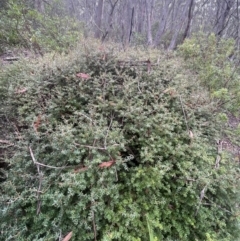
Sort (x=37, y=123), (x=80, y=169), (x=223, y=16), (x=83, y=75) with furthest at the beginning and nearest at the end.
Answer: (x=223, y=16) → (x=83, y=75) → (x=37, y=123) → (x=80, y=169)

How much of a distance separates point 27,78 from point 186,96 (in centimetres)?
189

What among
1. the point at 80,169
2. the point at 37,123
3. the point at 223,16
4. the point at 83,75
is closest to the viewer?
the point at 80,169

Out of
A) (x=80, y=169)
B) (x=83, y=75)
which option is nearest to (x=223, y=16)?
(x=83, y=75)

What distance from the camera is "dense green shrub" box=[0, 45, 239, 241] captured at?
4.39 feet

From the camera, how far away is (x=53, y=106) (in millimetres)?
1854

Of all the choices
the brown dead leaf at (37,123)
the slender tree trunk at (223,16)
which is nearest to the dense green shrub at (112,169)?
the brown dead leaf at (37,123)

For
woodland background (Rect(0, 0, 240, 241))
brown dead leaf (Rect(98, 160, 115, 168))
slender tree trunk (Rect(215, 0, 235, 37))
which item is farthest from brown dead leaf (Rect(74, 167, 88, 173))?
slender tree trunk (Rect(215, 0, 235, 37))

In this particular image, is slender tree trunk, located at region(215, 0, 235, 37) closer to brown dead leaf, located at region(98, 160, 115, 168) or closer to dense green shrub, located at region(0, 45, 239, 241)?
dense green shrub, located at region(0, 45, 239, 241)

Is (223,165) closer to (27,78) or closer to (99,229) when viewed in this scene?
(99,229)

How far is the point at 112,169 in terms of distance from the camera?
1438 millimetres

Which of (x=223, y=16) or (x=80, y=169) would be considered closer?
(x=80, y=169)

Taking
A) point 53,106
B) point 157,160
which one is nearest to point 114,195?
point 157,160

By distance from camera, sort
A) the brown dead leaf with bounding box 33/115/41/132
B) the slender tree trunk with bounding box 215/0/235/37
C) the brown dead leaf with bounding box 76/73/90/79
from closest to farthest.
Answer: the brown dead leaf with bounding box 33/115/41/132, the brown dead leaf with bounding box 76/73/90/79, the slender tree trunk with bounding box 215/0/235/37

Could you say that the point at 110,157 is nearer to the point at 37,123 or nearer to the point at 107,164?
the point at 107,164
